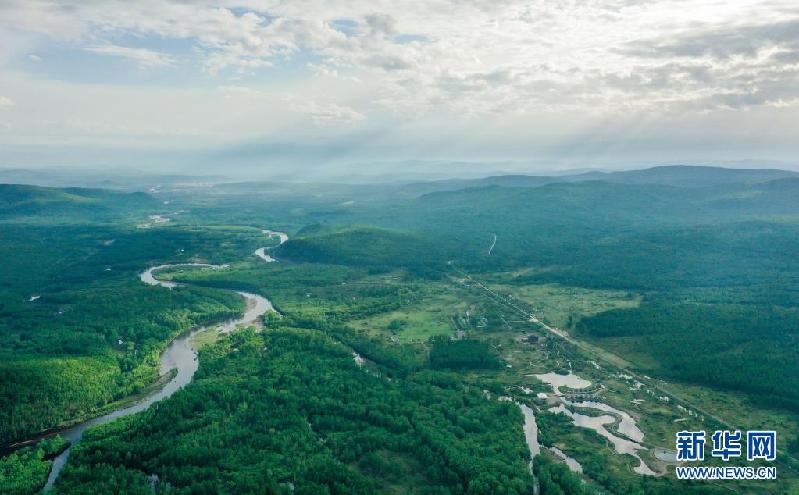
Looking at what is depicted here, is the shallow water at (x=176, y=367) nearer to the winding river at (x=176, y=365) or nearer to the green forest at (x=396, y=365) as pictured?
the winding river at (x=176, y=365)

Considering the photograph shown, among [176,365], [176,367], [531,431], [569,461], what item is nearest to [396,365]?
[531,431]

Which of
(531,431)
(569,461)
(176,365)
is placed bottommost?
(569,461)

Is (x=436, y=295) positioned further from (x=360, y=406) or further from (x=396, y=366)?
(x=360, y=406)

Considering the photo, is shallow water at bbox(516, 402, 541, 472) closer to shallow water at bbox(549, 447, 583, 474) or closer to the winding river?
shallow water at bbox(549, 447, 583, 474)

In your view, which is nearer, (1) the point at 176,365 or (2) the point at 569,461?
(2) the point at 569,461

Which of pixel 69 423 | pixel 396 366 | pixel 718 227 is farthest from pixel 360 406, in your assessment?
pixel 718 227

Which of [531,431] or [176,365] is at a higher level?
[176,365]

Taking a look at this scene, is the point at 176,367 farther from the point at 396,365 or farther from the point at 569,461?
the point at 569,461

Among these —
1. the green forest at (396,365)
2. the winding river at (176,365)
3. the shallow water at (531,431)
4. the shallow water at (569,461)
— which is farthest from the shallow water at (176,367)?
the shallow water at (569,461)

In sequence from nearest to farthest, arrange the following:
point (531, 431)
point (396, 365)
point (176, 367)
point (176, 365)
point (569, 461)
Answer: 1. point (569, 461)
2. point (531, 431)
3. point (396, 365)
4. point (176, 367)
5. point (176, 365)
